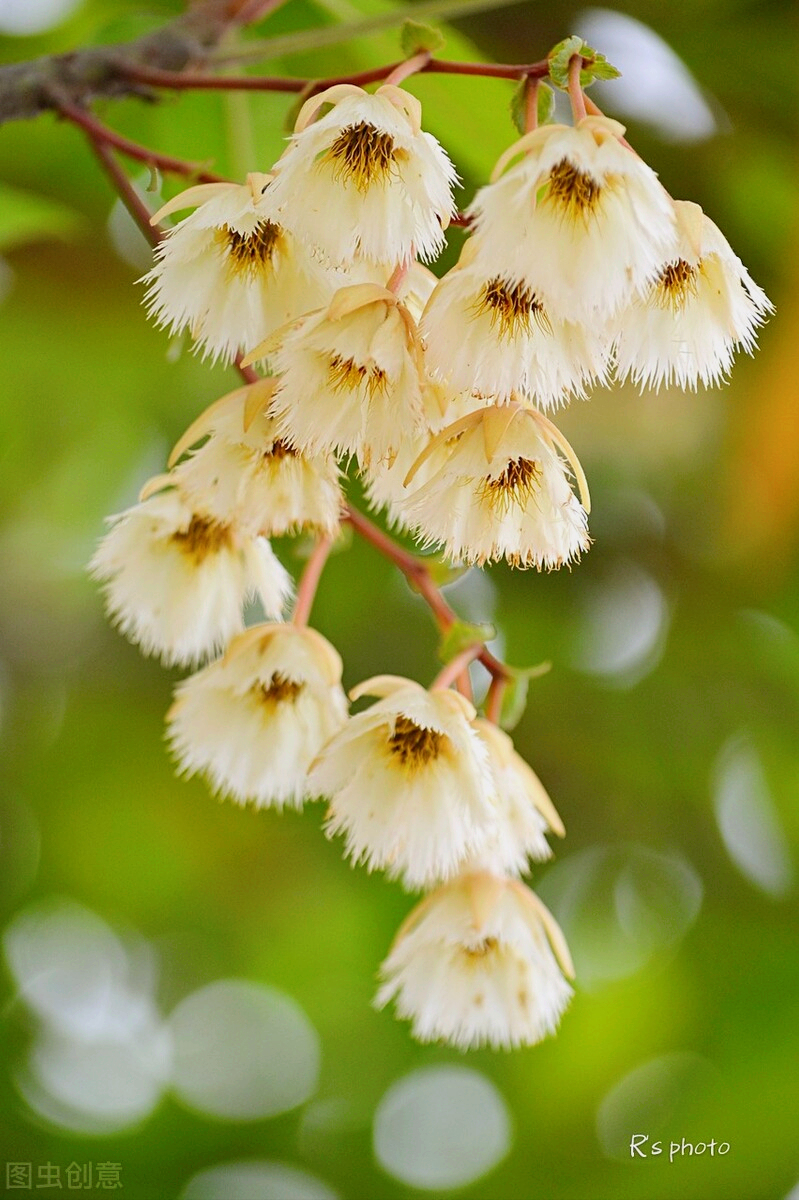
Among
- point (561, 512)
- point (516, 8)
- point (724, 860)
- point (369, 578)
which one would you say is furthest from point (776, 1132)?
point (516, 8)

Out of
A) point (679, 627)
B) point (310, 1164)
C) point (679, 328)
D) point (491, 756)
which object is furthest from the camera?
point (679, 627)

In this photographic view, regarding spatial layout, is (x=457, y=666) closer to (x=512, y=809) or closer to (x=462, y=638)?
(x=462, y=638)

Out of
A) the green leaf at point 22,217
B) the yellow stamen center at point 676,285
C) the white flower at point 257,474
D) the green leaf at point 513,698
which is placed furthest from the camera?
the green leaf at point 22,217

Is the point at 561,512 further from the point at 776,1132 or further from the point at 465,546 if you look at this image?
the point at 776,1132

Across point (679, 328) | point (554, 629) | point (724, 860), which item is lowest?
point (679, 328)

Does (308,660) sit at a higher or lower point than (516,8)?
lower

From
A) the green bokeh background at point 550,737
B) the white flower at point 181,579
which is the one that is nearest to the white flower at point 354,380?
the white flower at point 181,579

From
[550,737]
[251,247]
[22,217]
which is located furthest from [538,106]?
[550,737]

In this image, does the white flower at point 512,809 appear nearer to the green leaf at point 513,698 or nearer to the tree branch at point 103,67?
the green leaf at point 513,698
